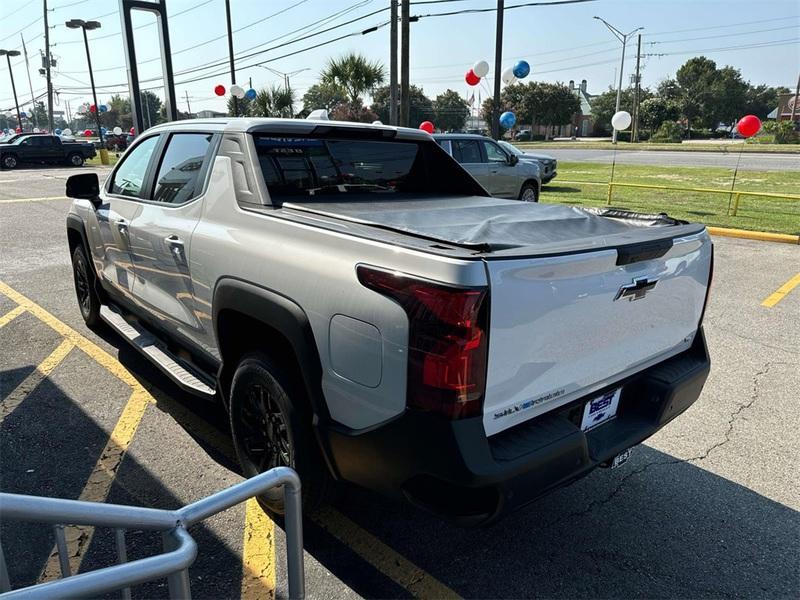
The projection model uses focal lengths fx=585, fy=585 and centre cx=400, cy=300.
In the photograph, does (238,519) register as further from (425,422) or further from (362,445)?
(425,422)

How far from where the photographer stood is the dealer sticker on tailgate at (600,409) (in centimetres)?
245

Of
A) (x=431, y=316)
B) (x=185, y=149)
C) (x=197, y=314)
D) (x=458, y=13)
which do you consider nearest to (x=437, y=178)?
(x=185, y=149)

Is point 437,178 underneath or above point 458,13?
underneath

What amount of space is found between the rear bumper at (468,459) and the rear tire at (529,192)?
10926 millimetres

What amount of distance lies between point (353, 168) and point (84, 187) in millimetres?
2233

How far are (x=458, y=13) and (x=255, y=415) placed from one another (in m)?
20.5

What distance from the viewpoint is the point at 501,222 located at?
2875mm

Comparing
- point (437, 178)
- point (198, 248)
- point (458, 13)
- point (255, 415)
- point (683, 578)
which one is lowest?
point (683, 578)

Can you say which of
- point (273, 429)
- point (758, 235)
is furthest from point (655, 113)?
point (273, 429)

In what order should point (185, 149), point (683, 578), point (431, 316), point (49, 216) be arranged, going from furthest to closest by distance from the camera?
point (49, 216) < point (185, 149) < point (683, 578) < point (431, 316)

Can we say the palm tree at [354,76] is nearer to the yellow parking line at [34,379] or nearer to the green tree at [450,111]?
the yellow parking line at [34,379]

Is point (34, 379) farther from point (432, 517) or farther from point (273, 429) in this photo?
point (432, 517)

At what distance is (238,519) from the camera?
2.83 metres

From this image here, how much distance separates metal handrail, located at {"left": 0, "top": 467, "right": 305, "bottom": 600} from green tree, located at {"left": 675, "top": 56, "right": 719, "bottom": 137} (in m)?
81.8
